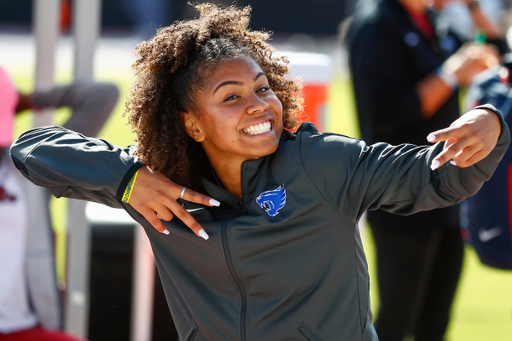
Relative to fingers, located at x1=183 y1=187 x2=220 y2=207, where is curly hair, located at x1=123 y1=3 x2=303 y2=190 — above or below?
above

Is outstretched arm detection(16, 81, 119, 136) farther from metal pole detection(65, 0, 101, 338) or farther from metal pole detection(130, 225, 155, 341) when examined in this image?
metal pole detection(130, 225, 155, 341)

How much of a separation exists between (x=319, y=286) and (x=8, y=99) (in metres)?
1.76

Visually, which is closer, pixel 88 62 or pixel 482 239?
pixel 482 239

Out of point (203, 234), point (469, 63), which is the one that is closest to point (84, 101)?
point (203, 234)

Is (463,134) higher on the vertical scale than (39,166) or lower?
higher

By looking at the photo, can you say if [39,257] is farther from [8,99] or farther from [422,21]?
[422,21]

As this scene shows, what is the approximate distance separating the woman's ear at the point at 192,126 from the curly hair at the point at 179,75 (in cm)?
2

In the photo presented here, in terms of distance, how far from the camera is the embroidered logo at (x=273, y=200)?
5.36 ft

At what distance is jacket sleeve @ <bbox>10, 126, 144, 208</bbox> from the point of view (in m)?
1.70

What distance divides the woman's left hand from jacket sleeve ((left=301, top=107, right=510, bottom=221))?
32 millimetres

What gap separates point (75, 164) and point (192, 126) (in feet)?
1.25

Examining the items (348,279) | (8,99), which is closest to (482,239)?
(348,279)

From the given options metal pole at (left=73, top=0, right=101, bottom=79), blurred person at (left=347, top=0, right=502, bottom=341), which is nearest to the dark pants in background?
blurred person at (left=347, top=0, right=502, bottom=341)

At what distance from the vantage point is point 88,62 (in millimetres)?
3016
